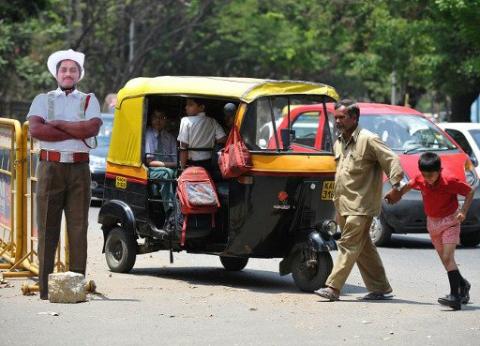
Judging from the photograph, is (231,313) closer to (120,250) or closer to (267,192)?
(267,192)

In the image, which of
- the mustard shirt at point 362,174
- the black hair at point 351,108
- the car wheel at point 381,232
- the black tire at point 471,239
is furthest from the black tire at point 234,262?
the black tire at point 471,239

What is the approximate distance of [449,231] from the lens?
416 inches

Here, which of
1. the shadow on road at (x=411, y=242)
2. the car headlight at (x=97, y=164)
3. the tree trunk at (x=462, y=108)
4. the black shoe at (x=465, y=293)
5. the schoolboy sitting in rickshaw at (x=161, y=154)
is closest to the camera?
the black shoe at (x=465, y=293)

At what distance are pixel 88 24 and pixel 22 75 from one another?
5066mm

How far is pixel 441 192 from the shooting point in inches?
416

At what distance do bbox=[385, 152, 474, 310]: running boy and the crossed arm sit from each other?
260 centimetres

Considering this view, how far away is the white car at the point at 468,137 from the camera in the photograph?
19.0m

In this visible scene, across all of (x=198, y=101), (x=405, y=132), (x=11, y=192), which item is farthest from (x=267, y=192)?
(x=405, y=132)

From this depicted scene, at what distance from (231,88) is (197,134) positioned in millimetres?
678

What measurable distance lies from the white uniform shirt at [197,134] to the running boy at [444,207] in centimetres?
234

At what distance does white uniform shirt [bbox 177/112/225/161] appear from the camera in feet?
40.0

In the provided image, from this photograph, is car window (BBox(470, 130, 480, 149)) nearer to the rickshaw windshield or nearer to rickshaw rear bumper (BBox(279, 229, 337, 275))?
the rickshaw windshield

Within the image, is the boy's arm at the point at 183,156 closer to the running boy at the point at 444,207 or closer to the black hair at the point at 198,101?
the black hair at the point at 198,101

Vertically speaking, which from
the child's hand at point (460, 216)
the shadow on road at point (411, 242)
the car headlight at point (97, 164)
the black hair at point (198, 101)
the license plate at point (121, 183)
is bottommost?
the shadow on road at point (411, 242)
